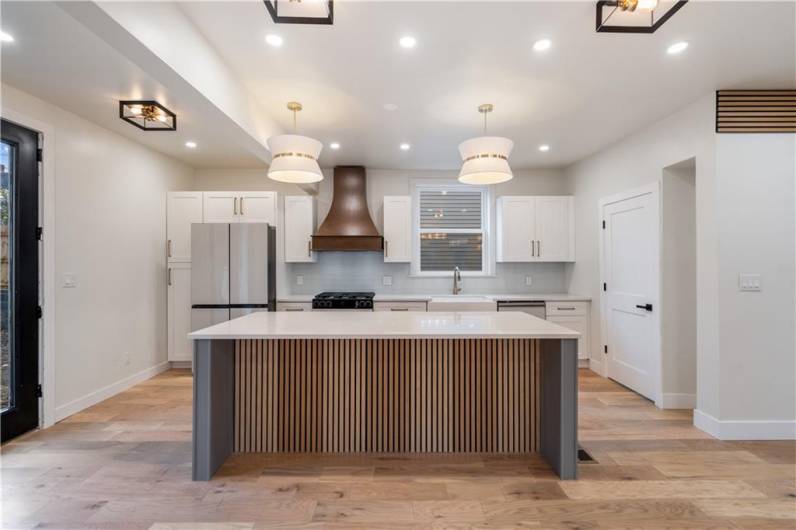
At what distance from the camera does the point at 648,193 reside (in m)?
3.67

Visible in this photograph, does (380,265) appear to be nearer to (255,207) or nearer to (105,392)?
(255,207)

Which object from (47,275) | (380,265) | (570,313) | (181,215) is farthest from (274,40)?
(570,313)

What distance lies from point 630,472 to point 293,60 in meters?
3.34

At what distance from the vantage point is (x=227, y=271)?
450 cm

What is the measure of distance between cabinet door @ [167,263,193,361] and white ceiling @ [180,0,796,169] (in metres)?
2.32

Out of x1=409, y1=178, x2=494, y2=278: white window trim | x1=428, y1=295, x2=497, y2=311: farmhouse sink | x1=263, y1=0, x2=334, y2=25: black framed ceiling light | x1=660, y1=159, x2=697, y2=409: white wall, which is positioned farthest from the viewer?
x1=409, y1=178, x2=494, y2=278: white window trim

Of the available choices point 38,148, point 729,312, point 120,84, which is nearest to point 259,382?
point 120,84

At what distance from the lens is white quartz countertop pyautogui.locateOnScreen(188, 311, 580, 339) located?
2.22m

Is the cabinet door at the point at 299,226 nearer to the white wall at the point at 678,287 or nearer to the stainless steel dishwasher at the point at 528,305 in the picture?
the stainless steel dishwasher at the point at 528,305

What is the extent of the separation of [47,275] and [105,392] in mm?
1282

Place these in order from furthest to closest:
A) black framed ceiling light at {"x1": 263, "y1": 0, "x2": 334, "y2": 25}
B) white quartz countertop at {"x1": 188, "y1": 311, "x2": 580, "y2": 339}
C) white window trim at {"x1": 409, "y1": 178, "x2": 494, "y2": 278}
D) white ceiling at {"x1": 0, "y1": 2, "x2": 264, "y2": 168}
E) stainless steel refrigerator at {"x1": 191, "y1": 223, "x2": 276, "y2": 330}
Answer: white window trim at {"x1": 409, "y1": 178, "x2": 494, "y2": 278}
stainless steel refrigerator at {"x1": 191, "y1": 223, "x2": 276, "y2": 330}
white quartz countertop at {"x1": 188, "y1": 311, "x2": 580, "y2": 339}
white ceiling at {"x1": 0, "y1": 2, "x2": 264, "y2": 168}
black framed ceiling light at {"x1": 263, "y1": 0, "x2": 334, "y2": 25}

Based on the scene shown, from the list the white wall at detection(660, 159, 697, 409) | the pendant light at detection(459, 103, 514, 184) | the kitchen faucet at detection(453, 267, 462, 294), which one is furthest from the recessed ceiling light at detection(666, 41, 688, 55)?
the kitchen faucet at detection(453, 267, 462, 294)

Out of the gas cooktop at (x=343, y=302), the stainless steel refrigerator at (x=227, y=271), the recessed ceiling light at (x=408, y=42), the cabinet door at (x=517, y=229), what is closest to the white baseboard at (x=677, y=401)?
the cabinet door at (x=517, y=229)

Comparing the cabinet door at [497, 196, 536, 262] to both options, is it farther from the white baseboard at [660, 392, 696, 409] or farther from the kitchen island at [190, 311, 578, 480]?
the kitchen island at [190, 311, 578, 480]
